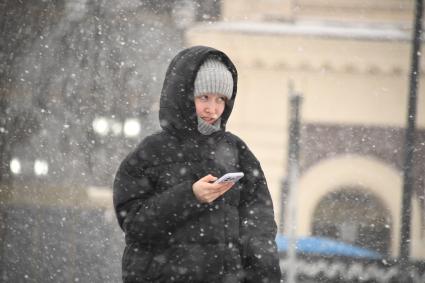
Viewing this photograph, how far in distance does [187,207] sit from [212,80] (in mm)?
493

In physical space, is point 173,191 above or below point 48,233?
above

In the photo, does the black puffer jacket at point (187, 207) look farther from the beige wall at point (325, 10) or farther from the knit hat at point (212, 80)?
the beige wall at point (325, 10)

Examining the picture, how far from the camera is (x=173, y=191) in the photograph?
8.46 feet

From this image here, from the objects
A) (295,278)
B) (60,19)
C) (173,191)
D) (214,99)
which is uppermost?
(60,19)

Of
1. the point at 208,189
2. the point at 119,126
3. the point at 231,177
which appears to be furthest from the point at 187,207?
the point at 119,126

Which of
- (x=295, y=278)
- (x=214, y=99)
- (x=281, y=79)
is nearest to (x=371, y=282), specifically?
(x=295, y=278)

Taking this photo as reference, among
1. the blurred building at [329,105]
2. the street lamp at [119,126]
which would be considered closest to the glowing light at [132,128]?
the street lamp at [119,126]

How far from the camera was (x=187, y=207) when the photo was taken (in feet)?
8.37

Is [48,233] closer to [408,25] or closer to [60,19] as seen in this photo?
[60,19]

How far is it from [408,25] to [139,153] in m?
13.9

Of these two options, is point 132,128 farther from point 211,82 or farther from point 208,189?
point 208,189

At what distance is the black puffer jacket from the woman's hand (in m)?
0.03

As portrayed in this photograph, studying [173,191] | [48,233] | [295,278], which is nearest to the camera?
[173,191]

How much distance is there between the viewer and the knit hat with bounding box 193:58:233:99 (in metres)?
2.69
